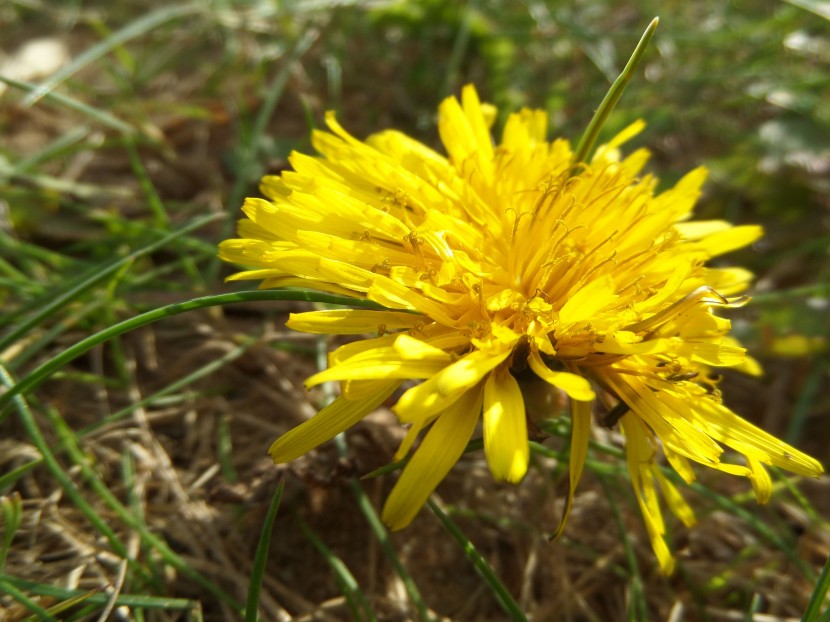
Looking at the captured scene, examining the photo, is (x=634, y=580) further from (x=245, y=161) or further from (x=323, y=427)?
(x=245, y=161)

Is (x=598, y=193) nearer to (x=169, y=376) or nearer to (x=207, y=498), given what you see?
(x=207, y=498)

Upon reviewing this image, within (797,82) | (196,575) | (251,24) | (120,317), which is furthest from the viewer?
(251,24)

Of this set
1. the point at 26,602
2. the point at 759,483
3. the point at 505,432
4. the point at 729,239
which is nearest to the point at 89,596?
the point at 26,602

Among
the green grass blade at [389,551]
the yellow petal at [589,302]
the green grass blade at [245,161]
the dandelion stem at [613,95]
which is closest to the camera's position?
the yellow petal at [589,302]

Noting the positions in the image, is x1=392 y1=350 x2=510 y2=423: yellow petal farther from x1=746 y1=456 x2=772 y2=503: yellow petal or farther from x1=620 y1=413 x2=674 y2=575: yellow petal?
x1=746 y1=456 x2=772 y2=503: yellow petal

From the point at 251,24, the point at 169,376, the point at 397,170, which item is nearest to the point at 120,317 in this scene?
the point at 169,376

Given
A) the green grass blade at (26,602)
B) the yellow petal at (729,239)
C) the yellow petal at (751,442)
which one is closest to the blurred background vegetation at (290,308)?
the green grass blade at (26,602)

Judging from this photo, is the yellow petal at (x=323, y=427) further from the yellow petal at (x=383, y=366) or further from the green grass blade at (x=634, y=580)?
the green grass blade at (x=634, y=580)

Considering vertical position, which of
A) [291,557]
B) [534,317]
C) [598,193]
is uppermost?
Result: [598,193]
